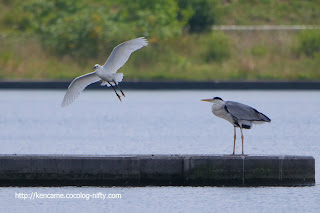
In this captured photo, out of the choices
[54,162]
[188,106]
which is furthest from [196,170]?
[188,106]

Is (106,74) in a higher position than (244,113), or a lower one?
higher

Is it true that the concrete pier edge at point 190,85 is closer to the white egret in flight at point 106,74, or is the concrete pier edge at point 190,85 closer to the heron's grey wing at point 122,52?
the heron's grey wing at point 122,52

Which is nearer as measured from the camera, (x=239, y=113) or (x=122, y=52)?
(x=239, y=113)

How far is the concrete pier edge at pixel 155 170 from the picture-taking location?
13.7 metres

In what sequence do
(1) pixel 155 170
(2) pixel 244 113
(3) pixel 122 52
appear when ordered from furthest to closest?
(3) pixel 122 52 → (2) pixel 244 113 → (1) pixel 155 170

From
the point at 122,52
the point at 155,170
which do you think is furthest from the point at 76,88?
the point at 155,170

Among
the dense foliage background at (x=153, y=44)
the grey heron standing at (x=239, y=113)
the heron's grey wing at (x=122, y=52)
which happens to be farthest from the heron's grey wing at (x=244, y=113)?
the dense foliage background at (x=153, y=44)

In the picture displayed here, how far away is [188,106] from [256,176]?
17579 mm

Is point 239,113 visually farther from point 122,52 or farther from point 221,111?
point 122,52

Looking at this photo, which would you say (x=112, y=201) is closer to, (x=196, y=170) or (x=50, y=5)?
(x=196, y=170)

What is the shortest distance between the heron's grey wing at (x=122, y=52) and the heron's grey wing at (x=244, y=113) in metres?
2.77

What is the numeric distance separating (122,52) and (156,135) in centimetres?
578

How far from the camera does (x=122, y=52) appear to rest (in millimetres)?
17078

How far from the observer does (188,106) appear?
103 feet
